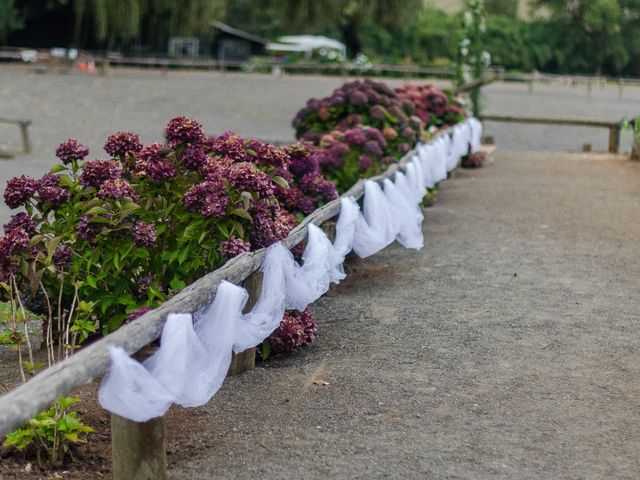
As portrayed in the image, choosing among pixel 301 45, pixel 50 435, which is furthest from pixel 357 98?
pixel 301 45

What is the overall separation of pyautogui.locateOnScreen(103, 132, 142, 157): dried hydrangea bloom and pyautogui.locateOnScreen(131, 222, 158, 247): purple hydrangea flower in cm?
85

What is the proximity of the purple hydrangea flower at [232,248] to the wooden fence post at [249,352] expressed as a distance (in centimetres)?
24

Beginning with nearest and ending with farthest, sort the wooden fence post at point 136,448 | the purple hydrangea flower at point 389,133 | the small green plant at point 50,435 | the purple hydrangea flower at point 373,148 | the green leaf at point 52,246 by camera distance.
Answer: the wooden fence post at point 136,448, the small green plant at point 50,435, the green leaf at point 52,246, the purple hydrangea flower at point 373,148, the purple hydrangea flower at point 389,133

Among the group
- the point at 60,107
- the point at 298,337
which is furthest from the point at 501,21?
the point at 298,337

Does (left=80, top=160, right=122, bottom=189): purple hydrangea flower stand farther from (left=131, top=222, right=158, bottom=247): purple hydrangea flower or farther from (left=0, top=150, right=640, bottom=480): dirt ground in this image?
(left=0, top=150, right=640, bottom=480): dirt ground

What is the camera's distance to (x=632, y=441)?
4.81m

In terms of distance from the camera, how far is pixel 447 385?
5.57 metres

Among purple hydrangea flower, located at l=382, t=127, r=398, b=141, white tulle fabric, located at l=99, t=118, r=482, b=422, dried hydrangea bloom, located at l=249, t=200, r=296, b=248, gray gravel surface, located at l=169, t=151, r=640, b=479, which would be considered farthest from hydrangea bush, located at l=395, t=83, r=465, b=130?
dried hydrangea bloom, located at l=249, t=200, r=296, b=248

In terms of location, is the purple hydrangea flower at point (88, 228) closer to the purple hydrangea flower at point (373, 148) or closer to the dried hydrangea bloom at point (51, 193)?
the dried hydrangea bloom at point (51, 193)

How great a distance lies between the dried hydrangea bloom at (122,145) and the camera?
19.8 feet

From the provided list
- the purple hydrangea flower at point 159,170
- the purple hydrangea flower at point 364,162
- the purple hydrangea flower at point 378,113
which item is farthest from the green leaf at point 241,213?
the purple hydrangea flower at point 378,113

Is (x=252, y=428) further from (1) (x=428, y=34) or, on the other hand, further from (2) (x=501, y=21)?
(2) (x=501, y=21)

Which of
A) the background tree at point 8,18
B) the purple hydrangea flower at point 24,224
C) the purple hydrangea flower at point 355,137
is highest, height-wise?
the background tree at point 8,18

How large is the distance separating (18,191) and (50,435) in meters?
1.57
